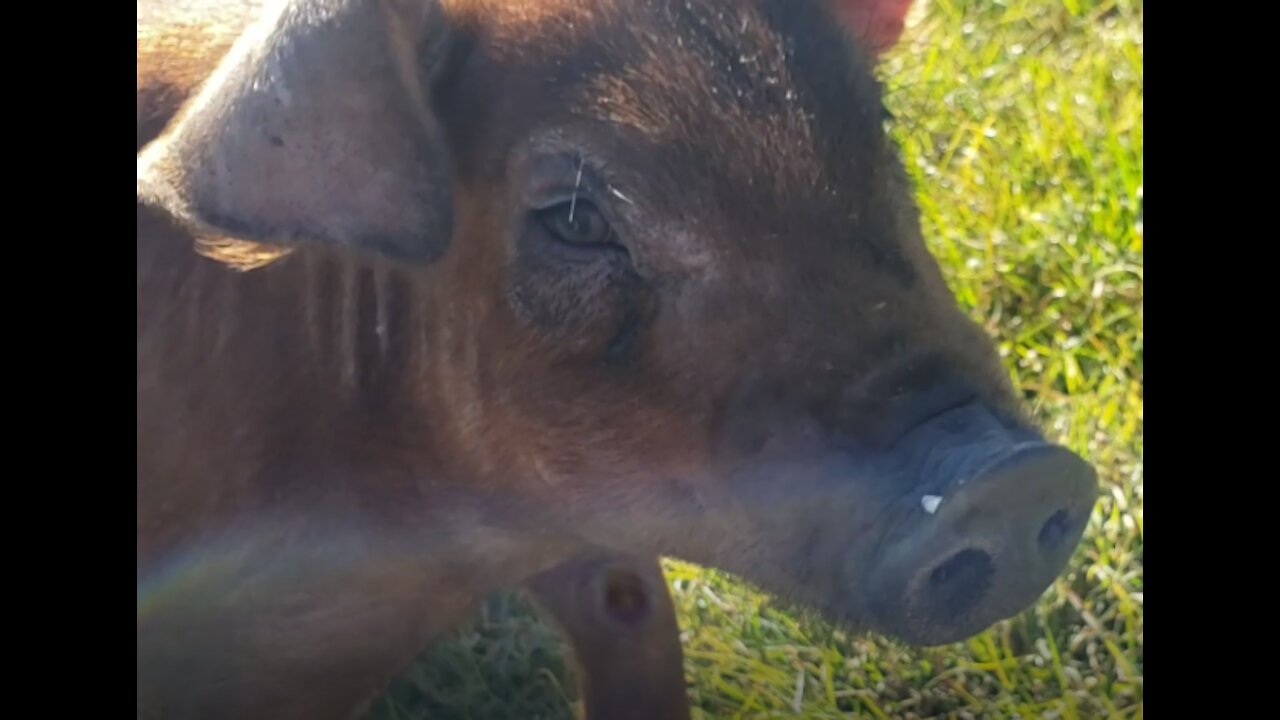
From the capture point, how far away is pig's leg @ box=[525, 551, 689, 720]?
3508 millimetres

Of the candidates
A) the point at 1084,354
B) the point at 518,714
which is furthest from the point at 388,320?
the point at 1084,354

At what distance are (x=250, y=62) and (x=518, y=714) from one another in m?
1.67

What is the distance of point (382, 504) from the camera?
3047 mm

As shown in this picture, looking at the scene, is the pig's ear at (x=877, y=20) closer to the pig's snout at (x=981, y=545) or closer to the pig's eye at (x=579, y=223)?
the pig's eye at (x=579, y=223)

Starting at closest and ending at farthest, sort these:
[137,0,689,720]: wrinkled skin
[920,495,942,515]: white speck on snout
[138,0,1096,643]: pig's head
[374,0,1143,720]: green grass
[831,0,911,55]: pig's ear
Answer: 1. [920,495,942,515]: white speck on snout
2. [138,0,1096,643]: pig's head
3. [831,0,911,55]: pig's ear
4. [137,0,689,720]: wrinkled skin
5. [374,0,1143,720]: green grass

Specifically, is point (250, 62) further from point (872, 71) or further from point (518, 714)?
point (518, 714)

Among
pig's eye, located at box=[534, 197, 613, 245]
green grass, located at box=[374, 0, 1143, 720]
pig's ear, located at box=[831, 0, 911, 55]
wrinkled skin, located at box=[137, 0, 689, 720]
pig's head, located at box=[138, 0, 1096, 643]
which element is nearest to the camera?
pig's head, located at box=[138, 0, 1096, 643]

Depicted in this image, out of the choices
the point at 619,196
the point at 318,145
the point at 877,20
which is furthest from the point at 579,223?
the point at 877,20

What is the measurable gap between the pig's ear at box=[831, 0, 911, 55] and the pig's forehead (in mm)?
271

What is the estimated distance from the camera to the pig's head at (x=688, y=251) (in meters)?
2.54

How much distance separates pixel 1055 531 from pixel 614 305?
674 mm

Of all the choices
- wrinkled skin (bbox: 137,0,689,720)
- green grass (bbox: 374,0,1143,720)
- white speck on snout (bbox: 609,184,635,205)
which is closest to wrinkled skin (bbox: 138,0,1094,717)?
white speck on snout (bbox: 609,184,635,205)

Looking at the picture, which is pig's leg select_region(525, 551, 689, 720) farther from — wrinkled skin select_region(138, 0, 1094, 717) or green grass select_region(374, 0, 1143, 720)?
wrinkled skin select_region(138, 0, 1094, 717)

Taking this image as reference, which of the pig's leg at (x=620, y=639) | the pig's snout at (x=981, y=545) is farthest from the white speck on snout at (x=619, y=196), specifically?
the pig's leg at (x=620, y=639)
